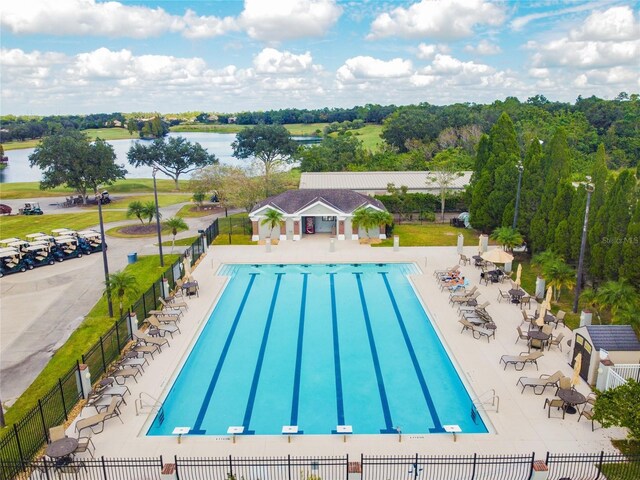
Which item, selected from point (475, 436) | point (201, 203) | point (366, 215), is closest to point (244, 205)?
point (201, 203)

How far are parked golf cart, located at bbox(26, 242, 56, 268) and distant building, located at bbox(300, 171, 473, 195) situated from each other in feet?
63.0

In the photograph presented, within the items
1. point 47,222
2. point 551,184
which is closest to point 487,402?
point 551,184

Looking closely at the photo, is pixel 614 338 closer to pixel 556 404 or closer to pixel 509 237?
pixel 556 404

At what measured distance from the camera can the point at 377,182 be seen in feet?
137

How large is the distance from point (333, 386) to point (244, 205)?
26.1 m

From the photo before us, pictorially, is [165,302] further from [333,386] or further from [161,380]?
[333,386]

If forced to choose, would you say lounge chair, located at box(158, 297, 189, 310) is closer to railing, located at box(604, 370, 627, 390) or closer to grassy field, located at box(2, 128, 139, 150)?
A: railing, located at box(604, 370, 627, 390)

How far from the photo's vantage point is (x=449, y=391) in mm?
14773

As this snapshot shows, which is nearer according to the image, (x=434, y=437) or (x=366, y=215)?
(x=434, y=437)

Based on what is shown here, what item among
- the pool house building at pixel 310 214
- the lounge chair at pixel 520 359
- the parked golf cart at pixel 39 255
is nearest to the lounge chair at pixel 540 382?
the lounge chair at pixel 520 359

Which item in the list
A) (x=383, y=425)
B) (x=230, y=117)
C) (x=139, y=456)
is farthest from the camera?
(x=230, y=117)

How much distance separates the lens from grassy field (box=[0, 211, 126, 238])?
3719 centimetres

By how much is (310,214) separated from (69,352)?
59.5 ft

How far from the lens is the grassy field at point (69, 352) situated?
13930mm
